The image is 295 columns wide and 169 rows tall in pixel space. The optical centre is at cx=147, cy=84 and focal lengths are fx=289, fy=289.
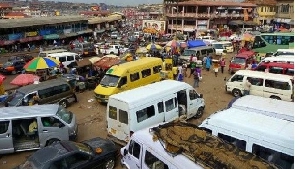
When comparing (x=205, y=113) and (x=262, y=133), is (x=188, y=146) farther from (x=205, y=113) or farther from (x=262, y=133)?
(x=205, y=113)

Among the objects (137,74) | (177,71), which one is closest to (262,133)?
(137,74)

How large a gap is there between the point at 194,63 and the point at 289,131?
15.4 meters

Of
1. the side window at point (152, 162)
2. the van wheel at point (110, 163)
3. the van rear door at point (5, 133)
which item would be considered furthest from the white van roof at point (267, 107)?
the van rear door at point (5, 133)

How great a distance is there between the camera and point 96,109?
16062 mm

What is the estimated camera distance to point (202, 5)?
181 feet

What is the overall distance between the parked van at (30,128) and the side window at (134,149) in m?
3.59

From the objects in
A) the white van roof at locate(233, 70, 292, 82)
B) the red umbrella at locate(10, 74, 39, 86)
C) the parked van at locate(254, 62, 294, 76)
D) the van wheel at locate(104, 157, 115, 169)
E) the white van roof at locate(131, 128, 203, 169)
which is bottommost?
the van wheel at locate(104, 157, 115, 169)

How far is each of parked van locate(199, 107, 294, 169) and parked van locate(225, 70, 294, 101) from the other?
683 centimetres

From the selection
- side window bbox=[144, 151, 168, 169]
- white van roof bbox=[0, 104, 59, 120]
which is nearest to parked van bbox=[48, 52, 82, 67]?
white van roof bbox=[0, 104, 59, 120]

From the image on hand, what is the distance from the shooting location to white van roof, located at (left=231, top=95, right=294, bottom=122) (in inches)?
403

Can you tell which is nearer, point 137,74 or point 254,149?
point 254,149

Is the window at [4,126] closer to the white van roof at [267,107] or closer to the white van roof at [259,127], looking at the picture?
the white van roof at [259,127]

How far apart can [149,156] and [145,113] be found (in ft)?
10.9

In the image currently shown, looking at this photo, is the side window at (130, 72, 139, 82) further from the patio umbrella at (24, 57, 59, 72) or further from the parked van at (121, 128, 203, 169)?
the parked van at (121, 128, 203, 169)
